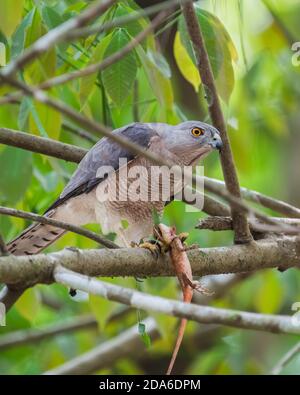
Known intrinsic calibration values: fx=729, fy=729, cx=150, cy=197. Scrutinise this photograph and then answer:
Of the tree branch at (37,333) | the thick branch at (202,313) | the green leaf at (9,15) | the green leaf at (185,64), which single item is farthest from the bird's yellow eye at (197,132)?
the tree branch at (37,333)

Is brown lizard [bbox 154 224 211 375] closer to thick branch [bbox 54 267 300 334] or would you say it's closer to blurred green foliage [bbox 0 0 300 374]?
blurred green foliage [bbox 0 0 300 374]

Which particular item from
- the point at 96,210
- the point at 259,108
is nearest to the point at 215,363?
the point at 96,210

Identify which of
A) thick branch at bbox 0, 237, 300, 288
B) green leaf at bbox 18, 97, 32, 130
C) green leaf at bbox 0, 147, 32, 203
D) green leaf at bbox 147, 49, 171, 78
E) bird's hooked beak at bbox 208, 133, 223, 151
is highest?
green leaf at bbox 147, 49, 171, 78

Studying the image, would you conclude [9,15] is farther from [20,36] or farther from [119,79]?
[119,79]

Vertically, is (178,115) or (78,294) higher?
(178,115)

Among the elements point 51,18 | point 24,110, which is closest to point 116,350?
point 24,110

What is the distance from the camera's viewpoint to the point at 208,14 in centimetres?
336

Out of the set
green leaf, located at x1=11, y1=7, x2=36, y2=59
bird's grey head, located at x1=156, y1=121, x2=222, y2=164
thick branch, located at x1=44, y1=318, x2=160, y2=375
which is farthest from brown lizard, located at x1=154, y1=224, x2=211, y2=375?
thick branch, located at x1=44, y1=318, x2=160, y2=375

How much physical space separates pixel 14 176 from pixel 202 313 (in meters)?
1.87

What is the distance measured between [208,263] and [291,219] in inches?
29.2

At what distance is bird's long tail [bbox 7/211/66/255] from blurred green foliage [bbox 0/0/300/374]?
99 millimetres

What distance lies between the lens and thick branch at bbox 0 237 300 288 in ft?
8.10

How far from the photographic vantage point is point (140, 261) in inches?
119

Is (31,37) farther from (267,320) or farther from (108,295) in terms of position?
(267,320)
